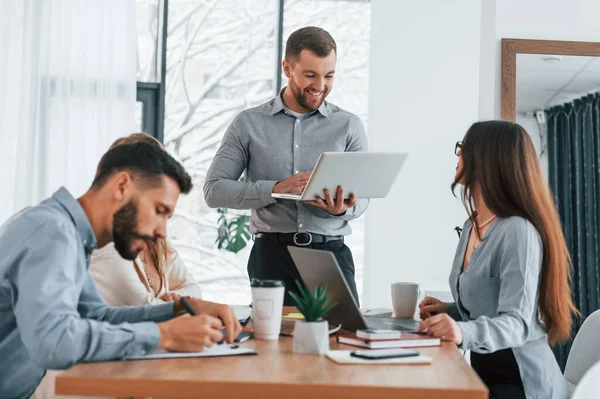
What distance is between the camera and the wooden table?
3.91 feet

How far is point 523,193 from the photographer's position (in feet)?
6.35

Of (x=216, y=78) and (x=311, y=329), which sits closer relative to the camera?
(x=311, y=329)

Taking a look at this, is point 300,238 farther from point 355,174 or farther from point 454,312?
point 454,312

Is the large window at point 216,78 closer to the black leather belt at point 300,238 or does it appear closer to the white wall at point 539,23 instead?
the white wall at point 539,23

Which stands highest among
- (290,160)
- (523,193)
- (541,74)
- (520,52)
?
(520,52)

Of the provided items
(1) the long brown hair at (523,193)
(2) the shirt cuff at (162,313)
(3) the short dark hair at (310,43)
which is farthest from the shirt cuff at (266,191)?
(2) the shirt cuff at (162,313)

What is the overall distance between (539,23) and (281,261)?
1.99 m

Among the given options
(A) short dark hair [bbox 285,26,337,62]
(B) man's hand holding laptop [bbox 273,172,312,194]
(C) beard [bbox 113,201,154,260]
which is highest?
(A) short dark hair [bbox 285,26,337,62]

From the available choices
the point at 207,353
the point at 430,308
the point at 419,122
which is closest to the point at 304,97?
the point at 430,308

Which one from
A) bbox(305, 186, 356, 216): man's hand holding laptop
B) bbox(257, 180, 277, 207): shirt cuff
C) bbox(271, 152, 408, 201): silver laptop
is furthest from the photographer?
bbox(257, 180, 277, 207): shirt cuff

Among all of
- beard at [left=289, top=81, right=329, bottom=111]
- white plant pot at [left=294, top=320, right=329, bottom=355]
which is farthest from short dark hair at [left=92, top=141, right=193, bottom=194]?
beard at [left=289, top=81, right=329, bottom=111]

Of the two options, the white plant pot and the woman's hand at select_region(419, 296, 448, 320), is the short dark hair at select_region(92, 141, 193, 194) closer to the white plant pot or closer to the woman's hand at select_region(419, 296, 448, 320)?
the white plant pot

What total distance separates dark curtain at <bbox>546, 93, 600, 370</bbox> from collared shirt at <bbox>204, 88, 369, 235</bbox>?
1.12 metres

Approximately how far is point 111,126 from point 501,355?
3.48 m
